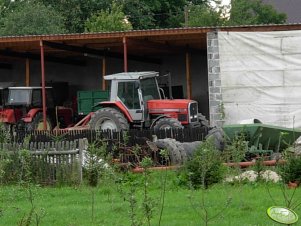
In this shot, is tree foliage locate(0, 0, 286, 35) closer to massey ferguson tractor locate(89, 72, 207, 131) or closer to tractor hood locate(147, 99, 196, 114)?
massey ferguson tractor locate(89, 72, 207, 131)

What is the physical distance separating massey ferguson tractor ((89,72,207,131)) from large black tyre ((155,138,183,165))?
223 inches

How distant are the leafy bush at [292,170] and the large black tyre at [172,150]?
11.2ft

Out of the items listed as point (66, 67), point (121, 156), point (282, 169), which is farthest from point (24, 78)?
point (282, 169)

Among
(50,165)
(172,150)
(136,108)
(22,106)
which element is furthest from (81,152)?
(22,106)

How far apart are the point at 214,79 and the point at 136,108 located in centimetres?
258

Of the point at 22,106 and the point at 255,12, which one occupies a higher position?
the point at 255,12

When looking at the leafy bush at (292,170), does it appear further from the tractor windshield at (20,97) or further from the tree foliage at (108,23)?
the tree foliage at (108,23)

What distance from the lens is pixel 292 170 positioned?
12.7 m

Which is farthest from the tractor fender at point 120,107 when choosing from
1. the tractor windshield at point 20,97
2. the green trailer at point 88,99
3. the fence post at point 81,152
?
the fence post at point 81,152

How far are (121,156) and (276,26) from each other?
7.93 metres

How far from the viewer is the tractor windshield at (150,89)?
2369 cm

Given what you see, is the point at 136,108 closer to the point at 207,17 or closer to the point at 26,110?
the point at 26,110

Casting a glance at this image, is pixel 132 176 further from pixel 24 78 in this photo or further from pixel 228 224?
pixel 24 78

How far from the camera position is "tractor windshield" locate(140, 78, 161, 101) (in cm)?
2369
